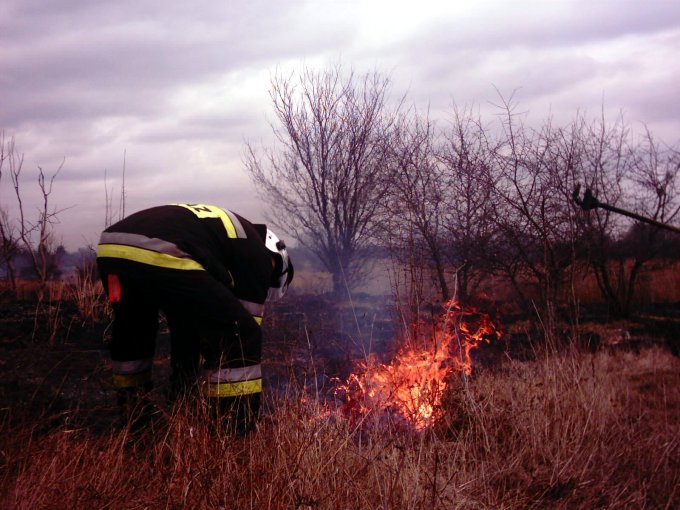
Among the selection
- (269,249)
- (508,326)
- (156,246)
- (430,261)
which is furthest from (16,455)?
(508,326)

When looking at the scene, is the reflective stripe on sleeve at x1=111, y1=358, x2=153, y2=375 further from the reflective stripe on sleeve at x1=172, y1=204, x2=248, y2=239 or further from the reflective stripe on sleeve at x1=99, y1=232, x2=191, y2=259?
the reflective stripe on sleeve at x1=172, y1=204, x2=248, y2=239

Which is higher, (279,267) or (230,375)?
(279,267)

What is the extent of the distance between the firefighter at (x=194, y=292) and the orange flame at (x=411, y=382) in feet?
2.81

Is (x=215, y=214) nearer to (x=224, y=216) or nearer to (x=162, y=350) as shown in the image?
(x=224, y=216)

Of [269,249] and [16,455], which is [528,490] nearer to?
[269,249]

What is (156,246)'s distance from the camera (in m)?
3.13

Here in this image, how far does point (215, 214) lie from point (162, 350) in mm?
3554

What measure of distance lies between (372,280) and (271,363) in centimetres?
587

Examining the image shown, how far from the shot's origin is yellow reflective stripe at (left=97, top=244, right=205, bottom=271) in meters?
3.12

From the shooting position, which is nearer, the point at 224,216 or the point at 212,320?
the point at 212,320

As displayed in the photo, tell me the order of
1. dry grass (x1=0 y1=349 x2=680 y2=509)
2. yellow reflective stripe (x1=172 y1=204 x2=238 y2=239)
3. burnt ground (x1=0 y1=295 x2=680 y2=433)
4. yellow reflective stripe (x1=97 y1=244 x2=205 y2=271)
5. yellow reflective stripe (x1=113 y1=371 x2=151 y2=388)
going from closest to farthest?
1. dry grass (x1=0 y1=349 x2=680 y2=509)
2. yellow reflective stripe (x1=97 y1=244 x2=205 y2=271)
3. yellow reflective stripe (x1=172 y1=204 x2=238 y2=239)
4. yellow reflective stripe (x1=113 y1=371 x2=151 y2=388)
5. burnt ground (x1=0 y1=295 x2=680 y2=433)

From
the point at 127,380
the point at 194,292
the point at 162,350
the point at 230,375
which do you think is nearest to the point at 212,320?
the point at 194,292

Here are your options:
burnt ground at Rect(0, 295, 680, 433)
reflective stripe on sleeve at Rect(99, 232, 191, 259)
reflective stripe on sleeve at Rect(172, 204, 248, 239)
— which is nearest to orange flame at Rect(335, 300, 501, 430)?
burnt ground at Rect(0, 295, 680, 433)

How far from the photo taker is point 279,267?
3.83 m
